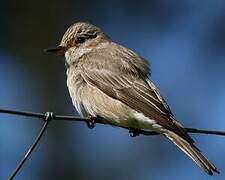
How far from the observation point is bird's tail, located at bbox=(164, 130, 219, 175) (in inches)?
371

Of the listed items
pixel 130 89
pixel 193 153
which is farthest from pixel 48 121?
pixel 130 89

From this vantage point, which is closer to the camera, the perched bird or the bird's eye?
the perched bird

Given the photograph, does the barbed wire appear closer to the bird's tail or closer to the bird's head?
the bird's tail

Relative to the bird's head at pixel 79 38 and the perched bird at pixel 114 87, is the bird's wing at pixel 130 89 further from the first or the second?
the bird's head at pixel 79 38

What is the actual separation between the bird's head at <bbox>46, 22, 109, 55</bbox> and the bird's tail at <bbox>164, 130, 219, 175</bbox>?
205cm

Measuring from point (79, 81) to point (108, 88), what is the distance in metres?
0.32

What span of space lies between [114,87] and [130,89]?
0.16 meters

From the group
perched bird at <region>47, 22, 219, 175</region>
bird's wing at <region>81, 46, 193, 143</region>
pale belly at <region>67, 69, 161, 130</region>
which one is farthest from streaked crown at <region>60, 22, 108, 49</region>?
pale belly at <region>67, 69, 161, 130</region>

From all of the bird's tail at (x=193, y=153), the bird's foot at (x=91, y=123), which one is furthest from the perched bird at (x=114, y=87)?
the bird's foot at (x=91, y=123)

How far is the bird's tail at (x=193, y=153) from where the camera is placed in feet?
30.9

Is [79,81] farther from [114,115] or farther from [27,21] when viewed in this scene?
[27,21]

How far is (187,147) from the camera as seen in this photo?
979 centimetres

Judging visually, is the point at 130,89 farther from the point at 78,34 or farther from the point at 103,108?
the point at 78,34

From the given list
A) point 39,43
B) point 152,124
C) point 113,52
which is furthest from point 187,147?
point 39,43
